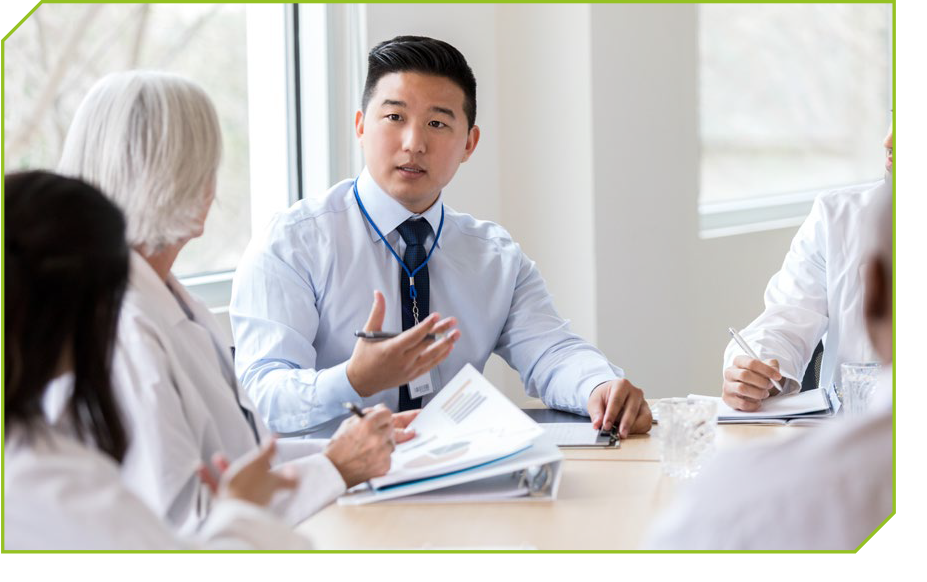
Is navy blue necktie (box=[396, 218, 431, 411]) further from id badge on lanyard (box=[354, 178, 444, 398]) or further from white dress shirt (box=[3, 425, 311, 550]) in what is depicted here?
white dress shirt (box=[3, 425, 311, 550])

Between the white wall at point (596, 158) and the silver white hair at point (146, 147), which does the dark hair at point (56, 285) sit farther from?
the white wall at point (596, 158)

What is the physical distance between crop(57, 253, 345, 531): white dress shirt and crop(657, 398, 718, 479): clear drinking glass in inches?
20.8

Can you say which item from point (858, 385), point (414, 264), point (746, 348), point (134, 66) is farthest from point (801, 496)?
point (134, 66)

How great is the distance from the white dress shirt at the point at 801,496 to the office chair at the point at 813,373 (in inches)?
60.2

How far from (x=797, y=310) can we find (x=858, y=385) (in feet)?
1.98

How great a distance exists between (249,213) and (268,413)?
61.9 inches

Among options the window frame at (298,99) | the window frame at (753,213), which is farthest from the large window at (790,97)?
the window frame at (298,99)

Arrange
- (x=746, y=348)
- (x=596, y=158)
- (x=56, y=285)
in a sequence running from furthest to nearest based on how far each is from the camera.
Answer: (x=596, y=158) → (x=746, y=348) → (x=56, y=285)

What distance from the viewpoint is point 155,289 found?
4.82 ft

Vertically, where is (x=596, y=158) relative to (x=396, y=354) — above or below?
above

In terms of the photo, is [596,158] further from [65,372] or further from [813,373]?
[65,372]

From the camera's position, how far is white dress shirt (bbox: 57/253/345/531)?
4.35 feet

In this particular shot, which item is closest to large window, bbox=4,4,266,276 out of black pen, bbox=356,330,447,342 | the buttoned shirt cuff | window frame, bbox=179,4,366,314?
window frame, bbox=179,4,366,314
